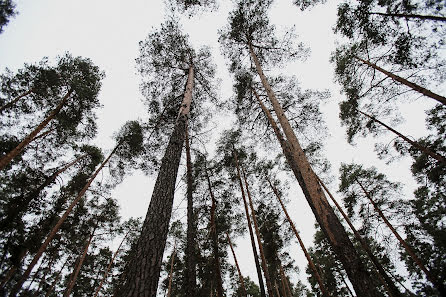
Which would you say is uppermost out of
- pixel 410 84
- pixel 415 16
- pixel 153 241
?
pixel 415 16

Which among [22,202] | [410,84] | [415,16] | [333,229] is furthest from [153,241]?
[415,16]

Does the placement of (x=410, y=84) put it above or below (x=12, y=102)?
below

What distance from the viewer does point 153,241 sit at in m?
2.71

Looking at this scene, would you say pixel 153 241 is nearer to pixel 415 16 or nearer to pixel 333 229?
pixel 333 229

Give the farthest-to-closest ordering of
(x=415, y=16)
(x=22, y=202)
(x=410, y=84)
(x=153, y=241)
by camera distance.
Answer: (x=22, y=202) < (x=410, y=84) < (x=415, y=16) < (x=153, y=241)

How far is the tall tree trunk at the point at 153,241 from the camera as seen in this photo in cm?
227

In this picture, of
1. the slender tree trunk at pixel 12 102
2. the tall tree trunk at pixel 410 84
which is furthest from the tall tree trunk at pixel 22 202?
the tall tree trunk at pixel 410 84

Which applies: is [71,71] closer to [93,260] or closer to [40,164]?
[40,164]

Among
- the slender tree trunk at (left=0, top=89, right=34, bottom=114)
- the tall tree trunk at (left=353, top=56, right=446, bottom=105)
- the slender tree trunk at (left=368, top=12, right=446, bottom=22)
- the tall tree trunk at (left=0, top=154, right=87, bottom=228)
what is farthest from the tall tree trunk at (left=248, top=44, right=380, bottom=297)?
the slender tree trunk at (left=0, top=89, right=34, bottom=114)

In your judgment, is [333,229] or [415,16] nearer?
[333,229]

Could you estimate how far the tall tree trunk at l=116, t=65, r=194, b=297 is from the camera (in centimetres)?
227

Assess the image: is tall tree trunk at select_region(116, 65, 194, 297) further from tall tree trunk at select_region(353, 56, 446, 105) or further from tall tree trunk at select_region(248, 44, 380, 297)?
tall tree trunk at select_region(353, 56, 446, 105)

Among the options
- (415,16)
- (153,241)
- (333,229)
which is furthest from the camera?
(415,16)

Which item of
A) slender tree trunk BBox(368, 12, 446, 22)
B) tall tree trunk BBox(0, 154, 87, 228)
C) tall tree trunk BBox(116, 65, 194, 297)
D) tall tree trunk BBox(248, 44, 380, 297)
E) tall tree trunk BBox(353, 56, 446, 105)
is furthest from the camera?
tall tree trunk BBox(0, 154, 87, 228)
